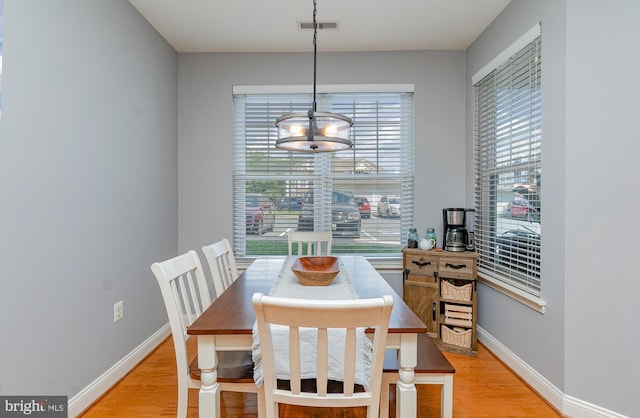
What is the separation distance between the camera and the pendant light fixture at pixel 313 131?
177 cm

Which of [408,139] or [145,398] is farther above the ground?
[408,139]

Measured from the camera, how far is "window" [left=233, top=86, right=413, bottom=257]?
3.38 m

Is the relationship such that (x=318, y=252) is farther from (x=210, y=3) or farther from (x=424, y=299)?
(x=210, y=3)

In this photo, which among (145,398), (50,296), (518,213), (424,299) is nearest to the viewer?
(50,296)

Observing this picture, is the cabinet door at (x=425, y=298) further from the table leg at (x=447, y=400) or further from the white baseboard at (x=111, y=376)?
the white baseboard at (x=111, y=376)

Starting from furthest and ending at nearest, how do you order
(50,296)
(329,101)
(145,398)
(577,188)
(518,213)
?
(329,101), (518,213), (145,398), (577,188), (50,296)

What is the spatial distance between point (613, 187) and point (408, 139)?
5.97 ft

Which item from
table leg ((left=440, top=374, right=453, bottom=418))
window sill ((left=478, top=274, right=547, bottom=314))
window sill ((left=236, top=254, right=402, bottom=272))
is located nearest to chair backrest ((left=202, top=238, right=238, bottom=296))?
table leg ((left=440, top=374, right=453, bottom=418))

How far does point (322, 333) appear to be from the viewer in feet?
3.18

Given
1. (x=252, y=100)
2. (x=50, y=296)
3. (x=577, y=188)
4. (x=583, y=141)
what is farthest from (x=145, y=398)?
(x=583, y=141)

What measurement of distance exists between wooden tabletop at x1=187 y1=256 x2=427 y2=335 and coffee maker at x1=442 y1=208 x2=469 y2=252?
0.99 meters

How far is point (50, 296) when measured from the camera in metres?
1.77
